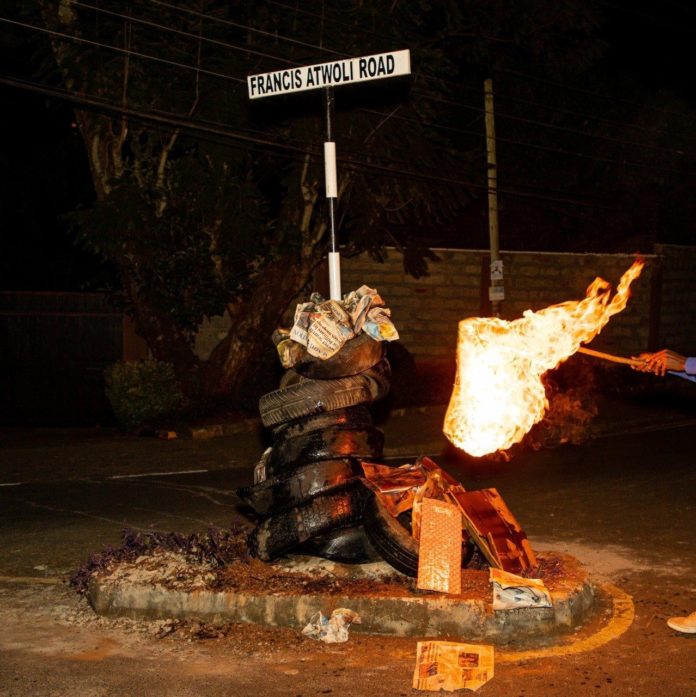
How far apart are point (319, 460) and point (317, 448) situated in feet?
0.26

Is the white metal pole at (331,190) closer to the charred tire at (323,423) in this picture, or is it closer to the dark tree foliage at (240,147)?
the charred tire at (323,423)

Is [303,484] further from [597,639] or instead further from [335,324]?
[597,639]

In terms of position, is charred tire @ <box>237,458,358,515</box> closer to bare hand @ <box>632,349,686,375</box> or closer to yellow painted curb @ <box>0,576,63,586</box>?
yellow painted curb @ <box>0,576,63,586</box>

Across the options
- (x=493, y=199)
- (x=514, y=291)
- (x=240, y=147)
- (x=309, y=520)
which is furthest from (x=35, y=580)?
(x=514, y=291)

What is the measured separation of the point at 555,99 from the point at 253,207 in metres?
12.7

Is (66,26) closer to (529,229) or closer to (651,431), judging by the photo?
(651,431)

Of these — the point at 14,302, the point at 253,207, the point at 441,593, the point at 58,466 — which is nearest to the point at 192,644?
the point at 441,593

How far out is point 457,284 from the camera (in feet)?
71.8

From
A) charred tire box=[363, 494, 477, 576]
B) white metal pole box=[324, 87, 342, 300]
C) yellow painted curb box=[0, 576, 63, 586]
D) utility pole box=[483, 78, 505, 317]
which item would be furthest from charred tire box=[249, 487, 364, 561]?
utility pole box=[483, 78, 505, 317]

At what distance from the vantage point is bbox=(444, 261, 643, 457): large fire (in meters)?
7.07

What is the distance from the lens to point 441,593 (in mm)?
6215

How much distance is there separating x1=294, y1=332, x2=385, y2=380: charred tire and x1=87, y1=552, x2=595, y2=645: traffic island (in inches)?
48.8

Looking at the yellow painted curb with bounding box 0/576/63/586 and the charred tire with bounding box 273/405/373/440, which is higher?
the charred tire with bounding box 273/405/373/440

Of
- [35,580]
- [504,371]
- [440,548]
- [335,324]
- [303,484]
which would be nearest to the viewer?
[440,548]
